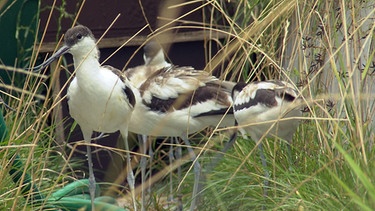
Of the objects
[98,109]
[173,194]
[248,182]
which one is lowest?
[173,194]

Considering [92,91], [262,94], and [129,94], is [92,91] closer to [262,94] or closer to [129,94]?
[129,94]

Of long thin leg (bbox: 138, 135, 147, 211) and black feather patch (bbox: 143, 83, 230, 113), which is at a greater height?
black feather patch (bbox: 143, 83, 230, 113)

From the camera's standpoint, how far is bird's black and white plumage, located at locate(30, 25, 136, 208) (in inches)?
168

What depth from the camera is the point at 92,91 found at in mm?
4312

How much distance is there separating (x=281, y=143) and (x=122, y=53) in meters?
1.93

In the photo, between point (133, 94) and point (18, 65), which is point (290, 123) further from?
point (18, 65)

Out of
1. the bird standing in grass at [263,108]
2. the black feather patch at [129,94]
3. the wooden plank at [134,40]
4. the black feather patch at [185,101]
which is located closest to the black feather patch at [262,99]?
the bird standing in grass at [263,108]

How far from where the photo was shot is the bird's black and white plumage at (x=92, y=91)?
14.0 ft

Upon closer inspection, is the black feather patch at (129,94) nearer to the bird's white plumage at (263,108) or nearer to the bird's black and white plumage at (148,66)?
the bird's black and white plumage at (148,66)

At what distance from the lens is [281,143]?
4.59m

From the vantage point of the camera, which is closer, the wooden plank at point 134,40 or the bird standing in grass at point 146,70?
the bird standing in grass at point 146,70

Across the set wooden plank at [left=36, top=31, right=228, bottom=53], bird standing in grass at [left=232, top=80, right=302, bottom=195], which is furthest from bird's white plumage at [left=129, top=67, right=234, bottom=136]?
wooden plank at [left=36, top=31, right=228, bottom=53]

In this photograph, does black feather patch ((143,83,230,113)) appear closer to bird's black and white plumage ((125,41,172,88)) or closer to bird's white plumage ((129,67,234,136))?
bird's white plumage ((129,67,234,136))

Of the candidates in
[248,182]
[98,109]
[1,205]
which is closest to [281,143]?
[248,182]
